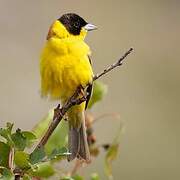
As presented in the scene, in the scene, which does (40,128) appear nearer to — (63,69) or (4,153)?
(4,153)

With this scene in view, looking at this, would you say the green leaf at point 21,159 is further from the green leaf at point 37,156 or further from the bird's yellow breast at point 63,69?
the bird's yellow breast at point 63,69

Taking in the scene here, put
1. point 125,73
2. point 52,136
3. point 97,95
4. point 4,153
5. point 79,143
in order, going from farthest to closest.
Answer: point 125,73 < point 79,143 < point 97,95 < point 52,136 < point 4,153

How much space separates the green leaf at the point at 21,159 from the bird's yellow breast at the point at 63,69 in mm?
1057

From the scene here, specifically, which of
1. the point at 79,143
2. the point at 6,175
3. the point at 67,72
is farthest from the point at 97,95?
the point at 6,175

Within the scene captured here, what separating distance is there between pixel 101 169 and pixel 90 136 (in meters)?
4.42

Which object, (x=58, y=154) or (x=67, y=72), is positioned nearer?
(x=58, y=154)

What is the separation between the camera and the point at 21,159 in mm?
1926

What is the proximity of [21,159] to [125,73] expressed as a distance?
763 cm

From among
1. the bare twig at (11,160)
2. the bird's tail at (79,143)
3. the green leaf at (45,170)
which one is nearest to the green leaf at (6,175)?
the bare twig at (11,160)

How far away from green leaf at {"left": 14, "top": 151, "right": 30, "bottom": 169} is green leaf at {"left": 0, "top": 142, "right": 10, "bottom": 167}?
29 mm

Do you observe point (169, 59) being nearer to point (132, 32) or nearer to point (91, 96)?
point (132, 32)

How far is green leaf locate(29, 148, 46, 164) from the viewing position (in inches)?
74.9

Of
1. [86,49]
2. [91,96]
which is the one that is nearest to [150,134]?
[86,49]

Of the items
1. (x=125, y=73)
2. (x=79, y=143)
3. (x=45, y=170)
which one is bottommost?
(x=125, y=73)
